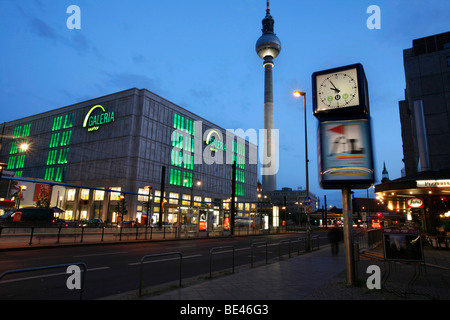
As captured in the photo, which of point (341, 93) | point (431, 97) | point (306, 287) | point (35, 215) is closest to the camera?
point (306, 287)

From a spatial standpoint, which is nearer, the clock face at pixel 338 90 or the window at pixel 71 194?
the clock face at pixel 338 90

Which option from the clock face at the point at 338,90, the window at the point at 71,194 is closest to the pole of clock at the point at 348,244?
the clock face at the point at 338,90

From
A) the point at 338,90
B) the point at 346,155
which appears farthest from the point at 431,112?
the point at 346,155

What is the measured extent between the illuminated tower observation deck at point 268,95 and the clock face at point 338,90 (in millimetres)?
112850

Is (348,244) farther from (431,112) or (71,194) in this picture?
(71,194)

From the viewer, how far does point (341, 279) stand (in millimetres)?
8461

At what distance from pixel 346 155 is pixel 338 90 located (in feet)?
6.48

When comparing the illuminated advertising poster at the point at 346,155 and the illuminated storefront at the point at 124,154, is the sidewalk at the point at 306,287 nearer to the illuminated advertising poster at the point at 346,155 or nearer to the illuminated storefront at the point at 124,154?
the illuminated advertising poster at the point at 346,155

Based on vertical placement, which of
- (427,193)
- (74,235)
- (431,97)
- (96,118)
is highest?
(96,118)

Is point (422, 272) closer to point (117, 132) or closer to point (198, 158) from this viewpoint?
point (117, 132)

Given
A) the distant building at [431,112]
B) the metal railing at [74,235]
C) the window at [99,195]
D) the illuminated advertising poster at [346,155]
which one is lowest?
the metal railing at [74,235]

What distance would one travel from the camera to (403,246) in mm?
8477

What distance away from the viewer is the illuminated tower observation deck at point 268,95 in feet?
396
